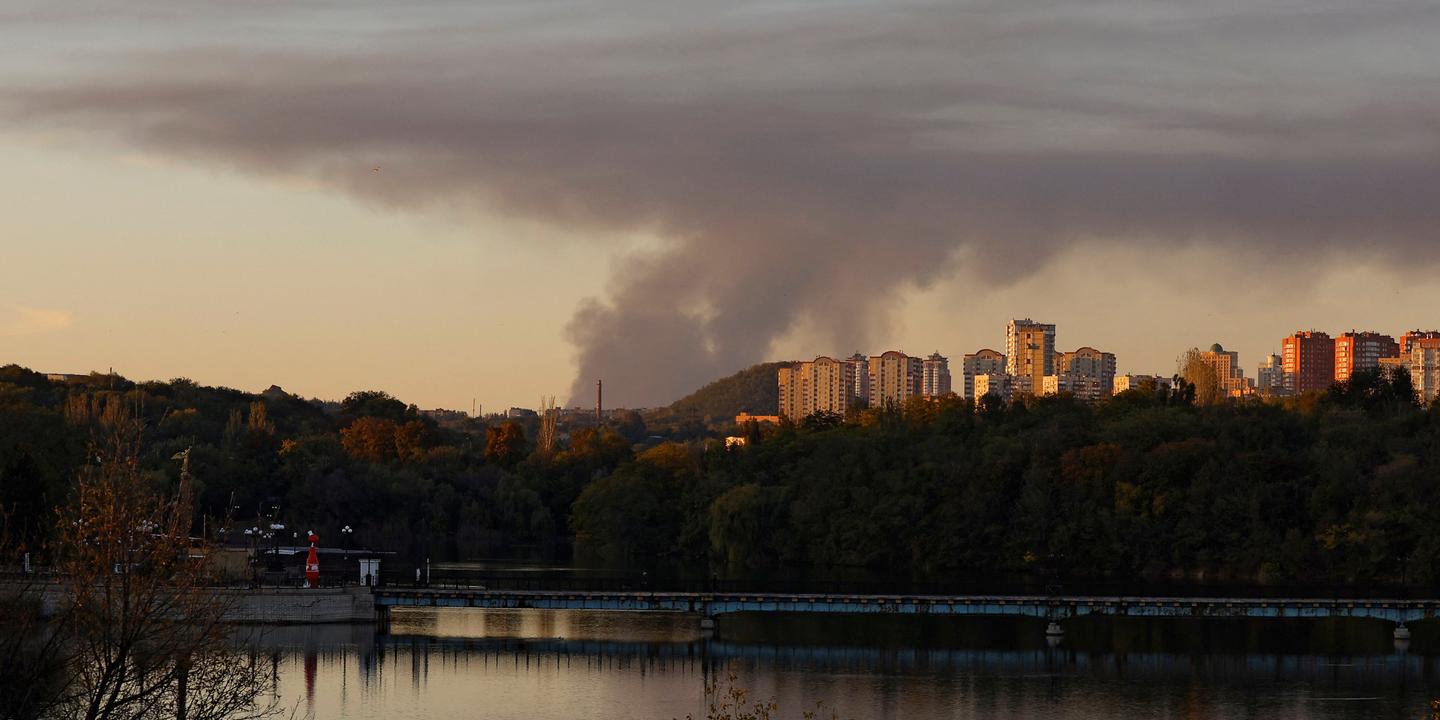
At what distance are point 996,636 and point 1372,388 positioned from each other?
54513 mm

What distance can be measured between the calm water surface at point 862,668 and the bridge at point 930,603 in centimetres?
82

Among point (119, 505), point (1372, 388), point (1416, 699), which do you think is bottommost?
point (1416, 699)

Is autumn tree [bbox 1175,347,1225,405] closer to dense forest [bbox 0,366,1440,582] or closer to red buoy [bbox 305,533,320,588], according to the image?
dense forest [bbox 0,366,1440,582]

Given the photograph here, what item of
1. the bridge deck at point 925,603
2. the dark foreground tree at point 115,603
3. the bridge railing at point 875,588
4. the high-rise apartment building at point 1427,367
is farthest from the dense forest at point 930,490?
the high-rise apartment building at point 1427,367

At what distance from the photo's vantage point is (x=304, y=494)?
324 feet

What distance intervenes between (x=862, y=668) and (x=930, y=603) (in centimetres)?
712

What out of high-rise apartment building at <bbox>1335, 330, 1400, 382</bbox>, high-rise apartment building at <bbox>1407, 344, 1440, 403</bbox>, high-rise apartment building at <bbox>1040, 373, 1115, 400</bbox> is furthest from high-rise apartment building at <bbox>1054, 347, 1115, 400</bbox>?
high-rise apartment building at <bbox>1407, 344, 1440, 403</bbox>

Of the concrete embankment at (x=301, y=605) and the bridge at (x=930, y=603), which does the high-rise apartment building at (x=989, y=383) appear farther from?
the concrete embankment at (x=301, y=605)

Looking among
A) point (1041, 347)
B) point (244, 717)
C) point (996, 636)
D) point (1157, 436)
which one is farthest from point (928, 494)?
point (1041, 347)

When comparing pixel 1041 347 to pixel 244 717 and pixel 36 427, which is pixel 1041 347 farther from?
pixel 244 717

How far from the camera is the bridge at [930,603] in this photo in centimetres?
5322

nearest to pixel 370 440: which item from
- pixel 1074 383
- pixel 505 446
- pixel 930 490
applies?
pixel 505 446

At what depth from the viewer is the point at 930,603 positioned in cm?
5341

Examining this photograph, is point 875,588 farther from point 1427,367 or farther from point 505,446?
point 1427,367
